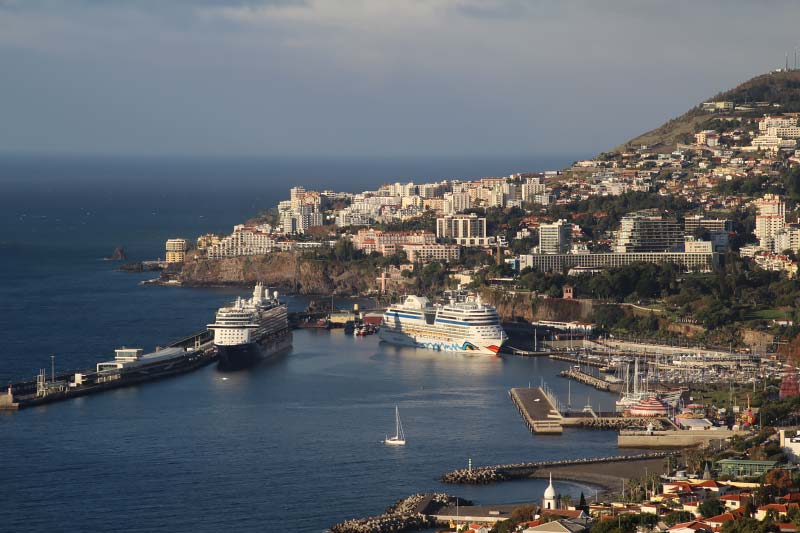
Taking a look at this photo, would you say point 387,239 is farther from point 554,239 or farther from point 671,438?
point 671,438

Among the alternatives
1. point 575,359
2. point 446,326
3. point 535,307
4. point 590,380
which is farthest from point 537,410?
point 535,307

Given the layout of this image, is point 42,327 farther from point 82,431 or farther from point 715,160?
point 715,160

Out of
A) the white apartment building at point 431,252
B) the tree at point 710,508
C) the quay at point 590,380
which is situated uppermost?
the white apartment building at point 431,252

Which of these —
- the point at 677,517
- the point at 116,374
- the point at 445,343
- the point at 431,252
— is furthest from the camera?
the point at 431,252

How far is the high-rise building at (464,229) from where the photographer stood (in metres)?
58.7

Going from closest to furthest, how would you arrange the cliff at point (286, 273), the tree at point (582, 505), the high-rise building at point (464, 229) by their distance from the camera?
the tree at point (582, 505) < the cliff at point (286, 273) < the high-rise building at point (464, 229)

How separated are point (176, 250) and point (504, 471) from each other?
1391 inches

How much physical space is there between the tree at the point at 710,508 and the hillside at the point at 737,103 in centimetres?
4829

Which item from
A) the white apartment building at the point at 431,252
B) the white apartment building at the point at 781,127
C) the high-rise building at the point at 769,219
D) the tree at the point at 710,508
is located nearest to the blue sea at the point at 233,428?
the tree at the point at 710,508

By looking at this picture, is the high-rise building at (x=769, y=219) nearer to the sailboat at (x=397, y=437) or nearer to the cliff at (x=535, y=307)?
the cliff at (x=535, y=307)

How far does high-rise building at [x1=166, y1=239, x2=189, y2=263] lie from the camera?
60438 millimetres

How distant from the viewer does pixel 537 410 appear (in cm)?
3222

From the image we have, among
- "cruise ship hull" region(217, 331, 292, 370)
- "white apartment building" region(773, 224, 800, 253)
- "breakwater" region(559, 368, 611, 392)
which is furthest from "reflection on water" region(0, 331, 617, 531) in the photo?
"white apartment building" region(773, 224, 800, 253)

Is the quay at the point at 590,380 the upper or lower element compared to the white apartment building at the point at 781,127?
lower
